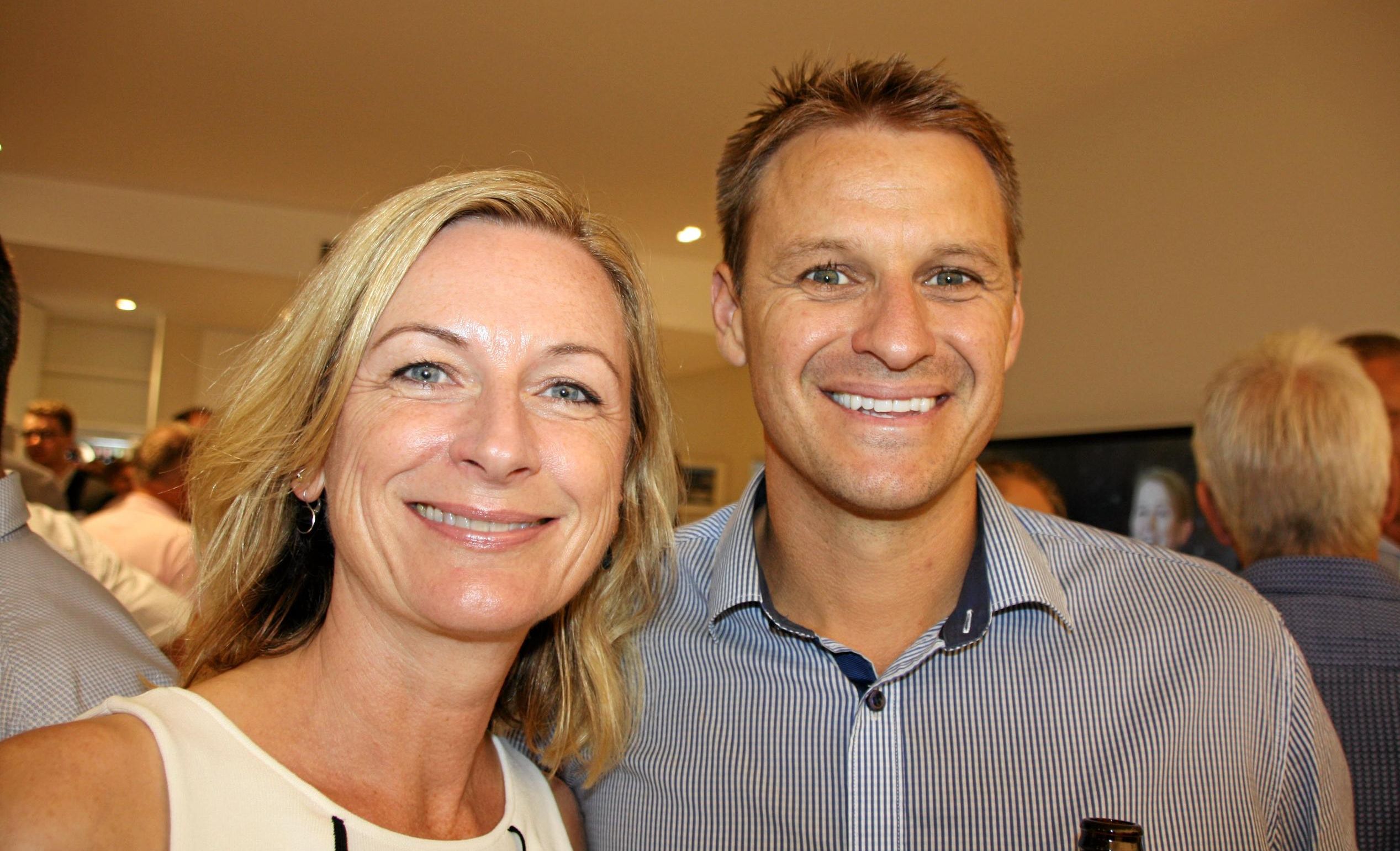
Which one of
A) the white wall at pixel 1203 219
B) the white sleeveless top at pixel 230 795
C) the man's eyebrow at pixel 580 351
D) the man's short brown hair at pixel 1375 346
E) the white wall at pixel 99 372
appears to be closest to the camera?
the white sleeveless top at pixel 230 795

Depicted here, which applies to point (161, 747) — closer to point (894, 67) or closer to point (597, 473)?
point (597, 473)

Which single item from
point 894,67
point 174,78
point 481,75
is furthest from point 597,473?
point 174,78

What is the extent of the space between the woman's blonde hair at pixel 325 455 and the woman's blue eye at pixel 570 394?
13cm

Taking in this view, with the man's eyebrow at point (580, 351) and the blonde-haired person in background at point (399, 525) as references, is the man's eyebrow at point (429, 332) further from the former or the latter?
the man's eyebrow at point (580, 351)

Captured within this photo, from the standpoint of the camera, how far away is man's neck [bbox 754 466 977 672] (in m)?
1.53

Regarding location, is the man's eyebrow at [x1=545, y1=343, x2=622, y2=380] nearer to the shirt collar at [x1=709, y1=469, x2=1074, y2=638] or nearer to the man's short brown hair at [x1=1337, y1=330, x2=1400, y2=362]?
the shirt collar at [x1=709, y1=469, x2=1074, y2=638]

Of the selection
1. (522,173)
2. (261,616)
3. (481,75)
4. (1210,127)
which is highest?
(481,75)

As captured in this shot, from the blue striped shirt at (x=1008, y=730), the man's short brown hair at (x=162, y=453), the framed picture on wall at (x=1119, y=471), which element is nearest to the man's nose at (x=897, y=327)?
the blue striped shirt at (x=1008, y=730)

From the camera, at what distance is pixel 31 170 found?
21.2 ft

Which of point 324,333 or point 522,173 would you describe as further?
point 522,173

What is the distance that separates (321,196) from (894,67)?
5878mm

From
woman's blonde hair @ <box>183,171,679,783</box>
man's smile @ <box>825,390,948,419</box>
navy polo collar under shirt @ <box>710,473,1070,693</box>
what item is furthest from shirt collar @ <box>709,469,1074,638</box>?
man's smile @ <box>825,390,948,419</box>

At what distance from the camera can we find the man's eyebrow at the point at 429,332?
4.07 feet

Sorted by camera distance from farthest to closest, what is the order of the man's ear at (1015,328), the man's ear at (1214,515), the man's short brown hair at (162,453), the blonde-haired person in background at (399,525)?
the man's short brown hair at (162,453) → the man's ear at (1214,515) → the man's ear at (1015,328) → the blonde-haired person in background at (399,525)
